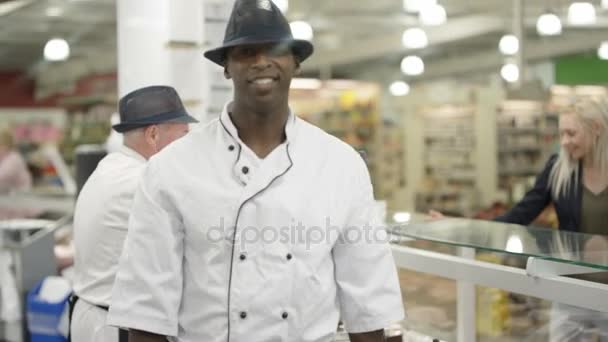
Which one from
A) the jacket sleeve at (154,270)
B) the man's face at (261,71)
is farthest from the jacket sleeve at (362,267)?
the jacket sleeve at (154,270)

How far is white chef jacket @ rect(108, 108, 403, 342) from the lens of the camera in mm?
1966

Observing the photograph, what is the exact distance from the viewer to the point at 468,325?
357cm

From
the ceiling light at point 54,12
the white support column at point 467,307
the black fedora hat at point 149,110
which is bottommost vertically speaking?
the white support column at point 467,307

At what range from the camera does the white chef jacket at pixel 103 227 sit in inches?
124

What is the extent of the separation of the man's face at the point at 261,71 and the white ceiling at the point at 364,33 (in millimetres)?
10669

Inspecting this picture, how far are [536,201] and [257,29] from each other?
108 inches

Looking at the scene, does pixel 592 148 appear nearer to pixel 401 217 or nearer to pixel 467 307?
A: pixel 401 217

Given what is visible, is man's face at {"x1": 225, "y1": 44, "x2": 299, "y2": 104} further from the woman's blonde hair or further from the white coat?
the woman's blonde hair

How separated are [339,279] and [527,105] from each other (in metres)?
10.0

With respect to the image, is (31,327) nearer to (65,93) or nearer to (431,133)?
(431,133)

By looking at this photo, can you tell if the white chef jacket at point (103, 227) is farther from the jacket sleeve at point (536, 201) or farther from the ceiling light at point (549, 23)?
the ceiling light at point (549, 23)

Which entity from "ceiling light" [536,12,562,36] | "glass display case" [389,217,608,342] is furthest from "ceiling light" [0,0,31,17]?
"glass display case" [389,217,608,342]

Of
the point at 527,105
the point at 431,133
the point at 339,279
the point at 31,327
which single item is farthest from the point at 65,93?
the point at 339,279

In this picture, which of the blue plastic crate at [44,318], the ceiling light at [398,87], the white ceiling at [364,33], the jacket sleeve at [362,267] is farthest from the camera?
the ceiling light at [398,87]
